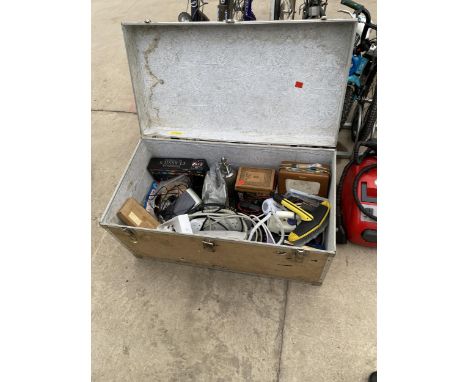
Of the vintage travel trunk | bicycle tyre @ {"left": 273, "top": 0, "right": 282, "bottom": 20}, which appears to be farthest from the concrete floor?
bicycle tyre @ {"left": 273, "top": 0, "right": 282, "bottom": 20}

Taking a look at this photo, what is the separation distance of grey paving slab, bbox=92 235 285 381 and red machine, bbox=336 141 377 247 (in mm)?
520

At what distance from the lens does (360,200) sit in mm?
1500

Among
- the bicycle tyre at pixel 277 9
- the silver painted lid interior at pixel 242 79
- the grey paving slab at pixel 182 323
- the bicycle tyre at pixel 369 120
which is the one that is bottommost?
the grey paving slab at pixel 182 323

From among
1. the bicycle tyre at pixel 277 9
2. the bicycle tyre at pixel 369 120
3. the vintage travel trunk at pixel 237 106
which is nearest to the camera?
the vintage travel trunk at pixel 237 106

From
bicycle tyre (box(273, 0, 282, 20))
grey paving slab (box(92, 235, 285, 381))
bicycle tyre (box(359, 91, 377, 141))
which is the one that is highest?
bicycle tyre (box(273, 0, 282, 20))

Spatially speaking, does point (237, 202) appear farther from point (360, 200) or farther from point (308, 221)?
point (360, 200)

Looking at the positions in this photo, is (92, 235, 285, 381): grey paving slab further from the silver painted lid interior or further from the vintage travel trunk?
the silver painted lid interior

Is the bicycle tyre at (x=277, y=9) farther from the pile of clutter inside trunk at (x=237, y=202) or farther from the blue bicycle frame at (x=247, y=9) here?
the pile of clutter inside trunk at (x=237, y=202)

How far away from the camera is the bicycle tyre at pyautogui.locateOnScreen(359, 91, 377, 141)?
1.84 meters

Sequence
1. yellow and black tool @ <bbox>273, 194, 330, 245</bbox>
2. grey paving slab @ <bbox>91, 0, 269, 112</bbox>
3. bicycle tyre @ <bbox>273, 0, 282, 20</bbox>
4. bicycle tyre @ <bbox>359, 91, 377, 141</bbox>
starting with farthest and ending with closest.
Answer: grey paving slab @ <bbox>91, 0, 269, 112</bbox> < bicycle tyre @ <bbox>273, 0, 282, 20</bbox> < bicycle tyre @ <bbox>359, 91, 377, 141</bbox> < yellow and black tool @ <bbox>273, 194, 330, 245</bbox>

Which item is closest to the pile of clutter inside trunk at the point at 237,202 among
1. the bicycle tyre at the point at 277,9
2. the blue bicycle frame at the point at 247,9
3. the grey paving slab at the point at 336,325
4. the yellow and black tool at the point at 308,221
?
the yellow and black tool at the point at 308,221

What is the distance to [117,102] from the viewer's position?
2955mm

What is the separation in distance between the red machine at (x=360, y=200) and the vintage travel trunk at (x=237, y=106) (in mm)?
141

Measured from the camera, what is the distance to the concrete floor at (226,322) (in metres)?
1.41
